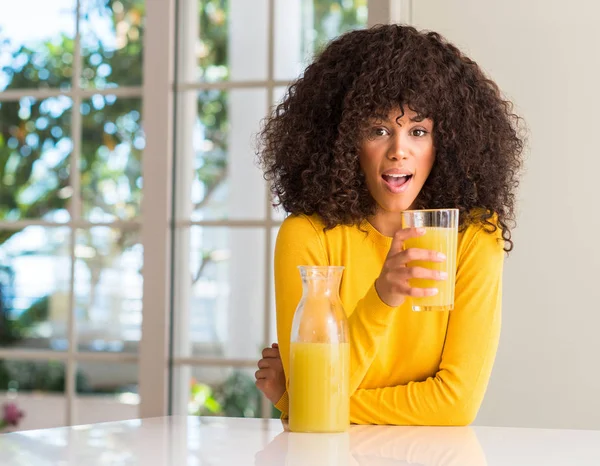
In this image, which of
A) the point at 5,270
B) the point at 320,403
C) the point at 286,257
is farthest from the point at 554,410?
the point at 5,270

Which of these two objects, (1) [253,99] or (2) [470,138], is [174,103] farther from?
(2) [470,138]

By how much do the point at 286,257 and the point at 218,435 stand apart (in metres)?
0.47

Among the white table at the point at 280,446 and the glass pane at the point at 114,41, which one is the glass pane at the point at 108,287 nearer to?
the glass pane at the point at 114,41

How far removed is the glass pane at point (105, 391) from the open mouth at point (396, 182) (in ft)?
15.6

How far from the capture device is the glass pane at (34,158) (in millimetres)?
6035

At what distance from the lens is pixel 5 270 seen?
587cm

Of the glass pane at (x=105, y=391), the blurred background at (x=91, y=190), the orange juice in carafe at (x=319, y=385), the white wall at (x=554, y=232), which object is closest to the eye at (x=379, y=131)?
the orange juice in carafe at (x=319, y=385)

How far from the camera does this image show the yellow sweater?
4.51 feet

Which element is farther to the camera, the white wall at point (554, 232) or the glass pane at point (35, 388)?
the glass pane at point (35, 388)

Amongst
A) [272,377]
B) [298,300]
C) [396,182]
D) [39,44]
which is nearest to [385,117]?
[396,182]

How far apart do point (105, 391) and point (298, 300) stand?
5090mm

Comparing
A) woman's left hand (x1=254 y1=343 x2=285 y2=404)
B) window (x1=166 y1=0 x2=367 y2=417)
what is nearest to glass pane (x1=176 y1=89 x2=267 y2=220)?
window (x1=166 y1=0 x2=367 y2=417)

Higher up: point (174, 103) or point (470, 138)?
point (174, 103)

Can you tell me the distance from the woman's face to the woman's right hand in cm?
36
